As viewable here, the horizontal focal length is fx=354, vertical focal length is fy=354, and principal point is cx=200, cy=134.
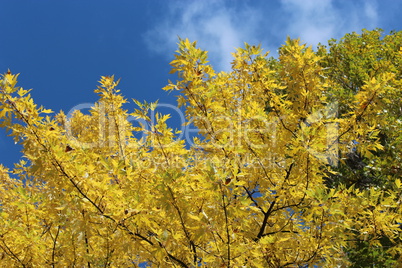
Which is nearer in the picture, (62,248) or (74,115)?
(62,248)

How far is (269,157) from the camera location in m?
4.60

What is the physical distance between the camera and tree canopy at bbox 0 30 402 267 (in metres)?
3.36

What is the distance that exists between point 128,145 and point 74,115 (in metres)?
7.30

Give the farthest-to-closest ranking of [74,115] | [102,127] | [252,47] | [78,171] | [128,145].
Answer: [74,115], [102,127], [128,145], [252,47], [78,171]

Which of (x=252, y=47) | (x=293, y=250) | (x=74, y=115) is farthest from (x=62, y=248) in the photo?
(x=74, y=115)

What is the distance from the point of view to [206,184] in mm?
2986

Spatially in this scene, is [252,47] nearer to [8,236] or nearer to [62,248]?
[62,248]

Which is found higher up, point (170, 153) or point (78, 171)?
point (170, 153)

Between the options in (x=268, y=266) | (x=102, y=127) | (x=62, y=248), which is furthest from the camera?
(x=102, y=127)

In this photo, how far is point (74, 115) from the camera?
1205 cm

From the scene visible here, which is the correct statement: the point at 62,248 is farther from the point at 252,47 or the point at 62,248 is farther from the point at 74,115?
the point at 74,115

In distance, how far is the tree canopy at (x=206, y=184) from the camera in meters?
3.36

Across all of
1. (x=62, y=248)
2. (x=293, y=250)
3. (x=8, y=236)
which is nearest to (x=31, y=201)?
(x=8, y=236)

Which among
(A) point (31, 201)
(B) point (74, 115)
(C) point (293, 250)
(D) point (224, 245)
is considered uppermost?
(B) point (74, 115)
